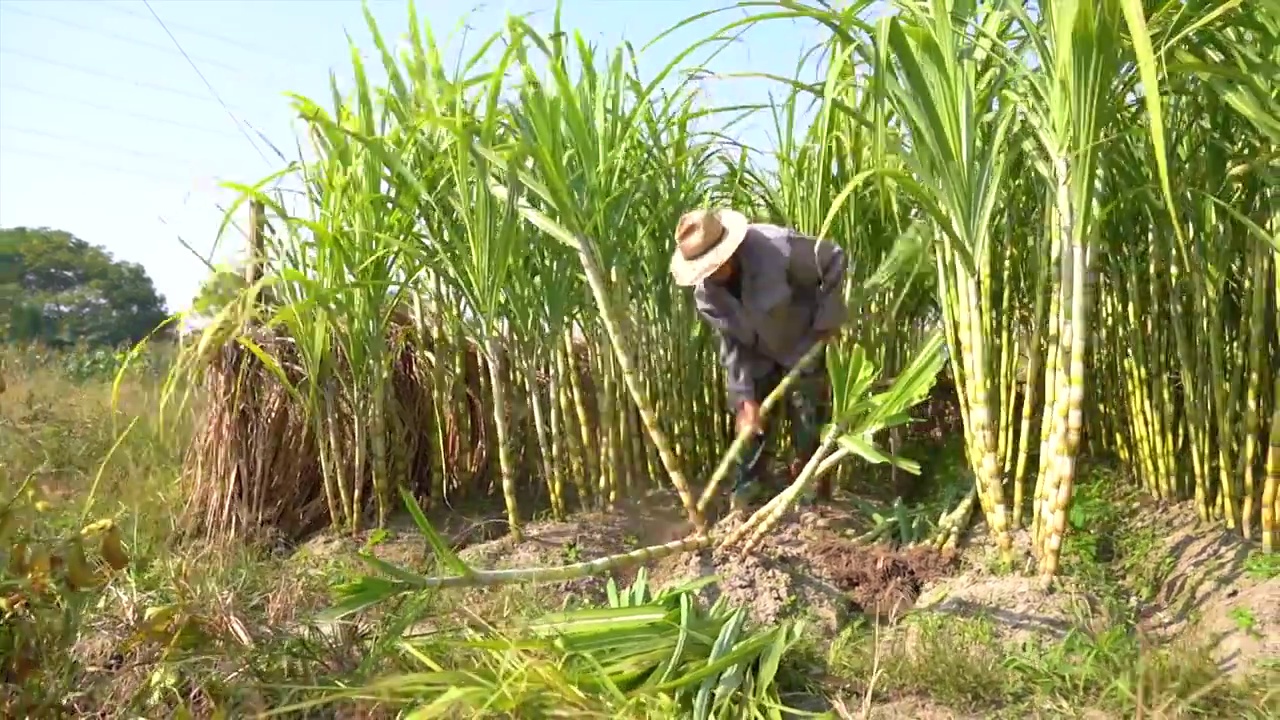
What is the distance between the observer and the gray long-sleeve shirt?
2.48m

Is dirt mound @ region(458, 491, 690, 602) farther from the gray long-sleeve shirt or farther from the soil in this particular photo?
the gray long-sleeve shirt

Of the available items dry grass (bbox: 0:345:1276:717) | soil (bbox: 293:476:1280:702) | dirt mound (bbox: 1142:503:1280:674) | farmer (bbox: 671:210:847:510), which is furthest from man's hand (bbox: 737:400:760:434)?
dirt mound (bbox: 1142:503:1280:674)

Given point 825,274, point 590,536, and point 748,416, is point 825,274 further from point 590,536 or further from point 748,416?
point 590,536

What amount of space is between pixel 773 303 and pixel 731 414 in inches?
22.2

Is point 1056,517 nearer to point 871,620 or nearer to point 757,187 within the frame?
point 871,620

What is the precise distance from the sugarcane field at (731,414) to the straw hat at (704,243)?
0.01 metres

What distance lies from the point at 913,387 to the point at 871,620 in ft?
1.74

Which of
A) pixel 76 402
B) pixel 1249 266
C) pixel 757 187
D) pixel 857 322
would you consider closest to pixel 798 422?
pixel 857 322

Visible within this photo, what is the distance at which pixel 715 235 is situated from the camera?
2.40 metres

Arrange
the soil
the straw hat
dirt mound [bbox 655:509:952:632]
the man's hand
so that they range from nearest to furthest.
Result: 1. the soil
2. dirt mound [bbox 655:509:952:632]
3. the straw hat
4. the man's hand

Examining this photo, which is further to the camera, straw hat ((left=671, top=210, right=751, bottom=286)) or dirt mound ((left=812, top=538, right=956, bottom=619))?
straw hat ((left=671, top=210, right=751, bottom=286))

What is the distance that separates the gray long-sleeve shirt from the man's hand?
3cm

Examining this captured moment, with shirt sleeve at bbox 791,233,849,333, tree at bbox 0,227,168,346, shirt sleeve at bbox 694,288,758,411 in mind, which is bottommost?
shirt sleeve at bbox 694,288,758,411

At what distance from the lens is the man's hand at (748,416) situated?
2467mm
